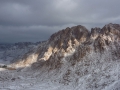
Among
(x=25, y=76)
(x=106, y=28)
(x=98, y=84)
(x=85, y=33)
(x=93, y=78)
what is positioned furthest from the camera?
(x=85, y=33)

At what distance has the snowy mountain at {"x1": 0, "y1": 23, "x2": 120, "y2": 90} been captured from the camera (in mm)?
43844

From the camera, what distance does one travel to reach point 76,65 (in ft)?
173

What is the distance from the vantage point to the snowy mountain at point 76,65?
4384 centimetres

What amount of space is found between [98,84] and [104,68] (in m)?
7.29

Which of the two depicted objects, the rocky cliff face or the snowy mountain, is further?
the rocky cliff face

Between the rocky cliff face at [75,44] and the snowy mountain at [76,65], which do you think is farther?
the rocky cliff face at [75,44]

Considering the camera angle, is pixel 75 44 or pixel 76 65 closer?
pixel 76 65

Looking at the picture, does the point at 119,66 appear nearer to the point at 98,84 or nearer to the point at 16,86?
the point at 98,84

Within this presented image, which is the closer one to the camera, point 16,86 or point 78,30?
point 16,86

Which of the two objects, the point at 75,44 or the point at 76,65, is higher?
the point at 75,44

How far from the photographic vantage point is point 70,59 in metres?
56.2

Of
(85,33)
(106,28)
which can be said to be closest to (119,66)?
(106,28)

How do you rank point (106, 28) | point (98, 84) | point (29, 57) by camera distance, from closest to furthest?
1. point (98, 84)
2. point (106, 28)
3. point (29, 57)

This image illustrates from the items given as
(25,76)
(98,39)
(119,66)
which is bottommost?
(25,76)
